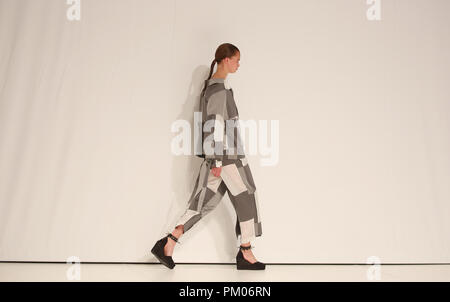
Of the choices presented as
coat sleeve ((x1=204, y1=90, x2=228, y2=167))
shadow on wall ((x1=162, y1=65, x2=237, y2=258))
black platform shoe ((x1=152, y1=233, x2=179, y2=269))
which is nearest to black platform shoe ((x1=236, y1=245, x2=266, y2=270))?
shadow on wall ((x1=162, y1=65, x2=237, y2=258))

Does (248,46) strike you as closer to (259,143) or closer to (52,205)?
(259,143)

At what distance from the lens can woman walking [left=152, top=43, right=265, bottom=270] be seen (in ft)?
7.30

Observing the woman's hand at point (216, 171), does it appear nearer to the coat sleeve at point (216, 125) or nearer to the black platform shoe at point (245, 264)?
the coat sleeve at point (216, 125)

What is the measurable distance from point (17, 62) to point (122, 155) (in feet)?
2.96

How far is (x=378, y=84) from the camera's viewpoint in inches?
108

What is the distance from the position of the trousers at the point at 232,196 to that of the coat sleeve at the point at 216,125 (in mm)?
82

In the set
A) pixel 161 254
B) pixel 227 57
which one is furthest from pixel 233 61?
pixel 161 254

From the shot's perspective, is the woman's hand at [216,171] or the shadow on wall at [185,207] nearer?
the woman's hand at [216,171]

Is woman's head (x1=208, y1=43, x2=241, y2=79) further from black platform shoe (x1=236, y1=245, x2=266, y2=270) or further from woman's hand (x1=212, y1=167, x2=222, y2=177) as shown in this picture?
black platform shoe (x1=236, y1=245, x2=266, y2=270)

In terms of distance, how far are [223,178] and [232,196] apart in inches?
4.6

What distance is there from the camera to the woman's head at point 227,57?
2311mm

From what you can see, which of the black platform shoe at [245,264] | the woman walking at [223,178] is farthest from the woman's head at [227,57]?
the black platform shoe at [245,264]

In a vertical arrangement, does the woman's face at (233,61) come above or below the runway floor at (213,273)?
above
